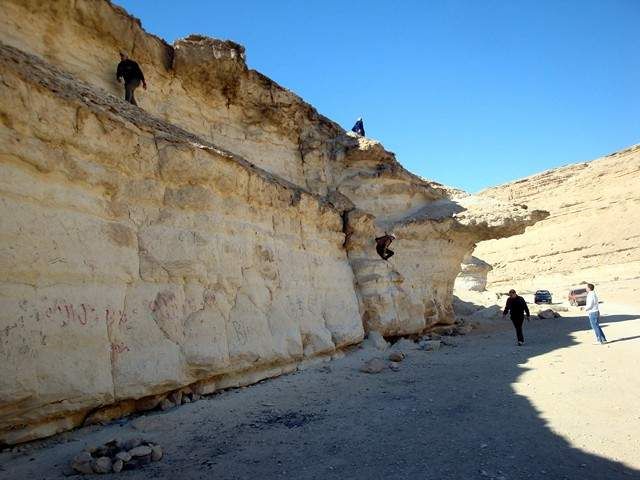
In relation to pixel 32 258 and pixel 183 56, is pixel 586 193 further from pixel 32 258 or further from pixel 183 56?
pixel 32 258

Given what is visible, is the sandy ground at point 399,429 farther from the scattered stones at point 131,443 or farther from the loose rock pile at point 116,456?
the scattered stones at point 131,443

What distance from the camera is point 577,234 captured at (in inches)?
1578

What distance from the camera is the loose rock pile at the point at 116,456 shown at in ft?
9.42


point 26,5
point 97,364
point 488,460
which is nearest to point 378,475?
point 488,460

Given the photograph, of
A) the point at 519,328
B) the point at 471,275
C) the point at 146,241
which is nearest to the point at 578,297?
the point at 471,275

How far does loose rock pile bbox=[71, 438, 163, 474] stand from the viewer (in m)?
2.87

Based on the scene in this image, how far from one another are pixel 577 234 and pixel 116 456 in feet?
150

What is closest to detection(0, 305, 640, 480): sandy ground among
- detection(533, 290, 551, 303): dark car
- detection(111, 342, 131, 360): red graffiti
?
detection(111, 342, 131, 360): red graffiti

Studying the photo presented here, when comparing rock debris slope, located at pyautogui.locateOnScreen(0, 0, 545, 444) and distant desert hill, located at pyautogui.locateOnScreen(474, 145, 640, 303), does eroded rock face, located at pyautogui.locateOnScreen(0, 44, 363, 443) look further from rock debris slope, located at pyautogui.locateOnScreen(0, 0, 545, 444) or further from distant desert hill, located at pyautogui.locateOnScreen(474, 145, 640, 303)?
distant desert hill, located at pyautogui.locateOnScreen(474, 145, 640, 303)

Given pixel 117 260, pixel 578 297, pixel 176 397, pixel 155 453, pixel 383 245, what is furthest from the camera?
pixel 578 297

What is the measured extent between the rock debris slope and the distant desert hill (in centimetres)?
2691

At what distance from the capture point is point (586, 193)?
146 feet

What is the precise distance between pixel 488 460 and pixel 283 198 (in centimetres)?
503

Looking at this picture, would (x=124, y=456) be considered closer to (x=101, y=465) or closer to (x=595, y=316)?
(x=101, y=465)
